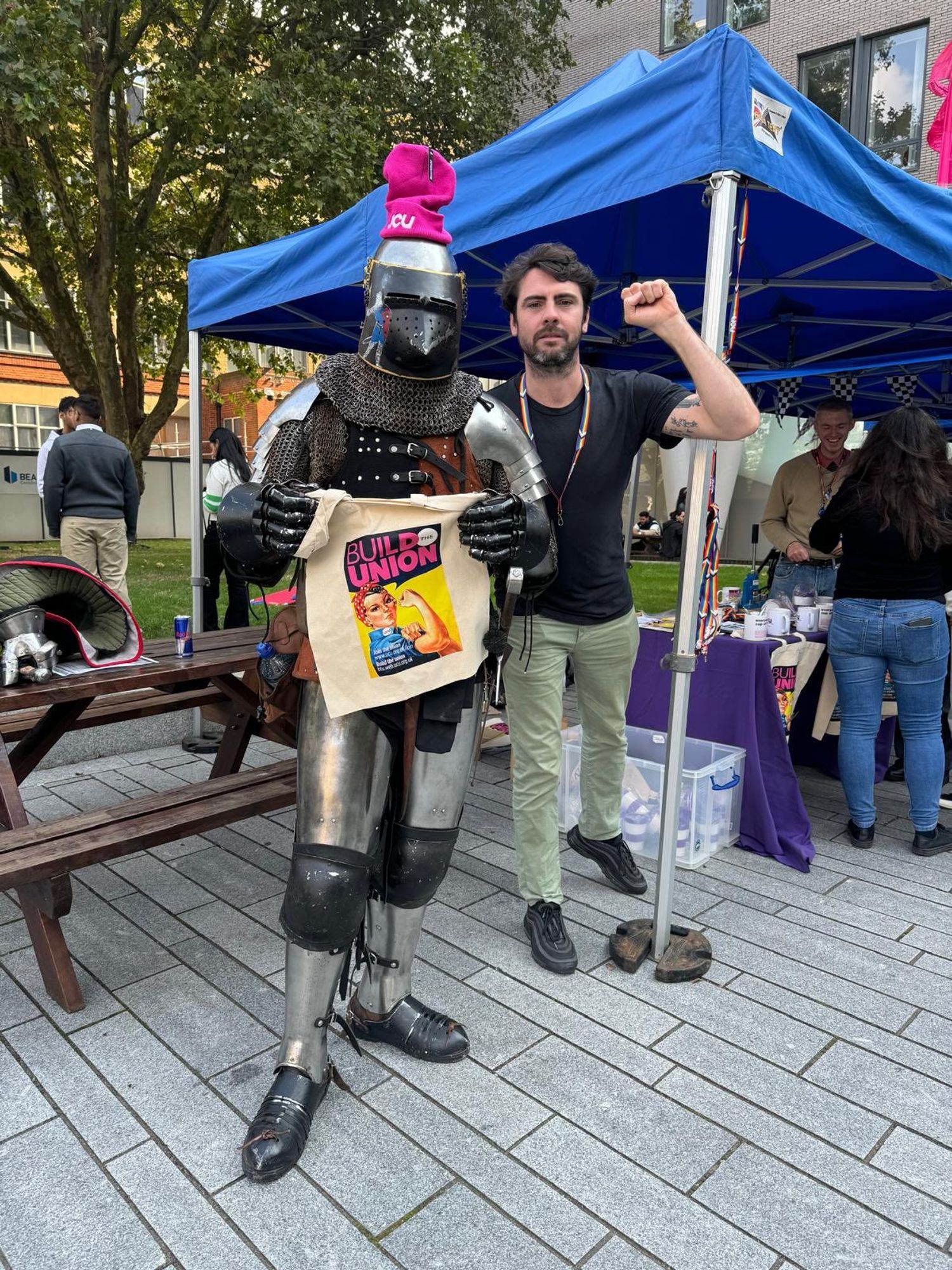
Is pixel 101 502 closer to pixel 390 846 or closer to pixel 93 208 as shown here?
pixel 390 846

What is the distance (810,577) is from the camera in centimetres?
464

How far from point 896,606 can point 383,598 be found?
246 cm

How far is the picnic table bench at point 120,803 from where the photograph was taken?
241cm

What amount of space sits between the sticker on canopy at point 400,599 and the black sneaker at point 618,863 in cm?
146

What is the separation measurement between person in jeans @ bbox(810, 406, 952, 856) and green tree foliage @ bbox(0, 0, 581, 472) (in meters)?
7.38

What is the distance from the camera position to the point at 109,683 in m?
2.87

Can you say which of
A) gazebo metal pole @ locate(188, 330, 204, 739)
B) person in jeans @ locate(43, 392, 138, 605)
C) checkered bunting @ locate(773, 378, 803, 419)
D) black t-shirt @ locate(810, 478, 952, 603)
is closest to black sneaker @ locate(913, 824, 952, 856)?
black t-shirt @ locate(810, 478, 952, 603)

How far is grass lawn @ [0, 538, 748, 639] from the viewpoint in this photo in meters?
7.96

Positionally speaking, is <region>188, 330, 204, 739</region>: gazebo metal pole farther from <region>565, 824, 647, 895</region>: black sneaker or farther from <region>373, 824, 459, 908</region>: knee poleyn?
<region>373, 824, 459, 908</region>: knee poleyn

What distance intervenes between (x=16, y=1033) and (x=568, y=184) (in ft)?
9.70

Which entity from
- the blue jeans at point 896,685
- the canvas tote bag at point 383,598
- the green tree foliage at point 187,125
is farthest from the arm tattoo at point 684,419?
the green tree foliage at point 187,125

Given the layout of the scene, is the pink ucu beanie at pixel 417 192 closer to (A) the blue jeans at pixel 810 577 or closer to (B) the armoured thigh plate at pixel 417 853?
(B) the armoured thigh plate at pixel 417 853

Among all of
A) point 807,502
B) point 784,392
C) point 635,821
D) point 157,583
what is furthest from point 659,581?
point 635,821

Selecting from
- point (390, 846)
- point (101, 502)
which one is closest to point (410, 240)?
point (390, 846)
